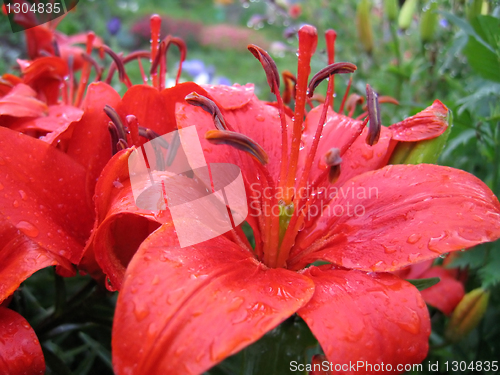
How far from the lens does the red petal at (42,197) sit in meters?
0.54

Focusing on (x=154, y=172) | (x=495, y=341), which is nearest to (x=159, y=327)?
(x=154, y=172)

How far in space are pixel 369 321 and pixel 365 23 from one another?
124 centimetres

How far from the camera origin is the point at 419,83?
5.87ft

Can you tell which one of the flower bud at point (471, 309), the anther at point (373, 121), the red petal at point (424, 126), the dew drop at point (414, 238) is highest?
the anther at point (373, 121)

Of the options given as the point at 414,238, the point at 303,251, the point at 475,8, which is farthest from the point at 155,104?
the point at 475,8

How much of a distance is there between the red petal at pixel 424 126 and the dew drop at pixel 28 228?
55cm

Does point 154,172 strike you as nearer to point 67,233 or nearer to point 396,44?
point 67,233

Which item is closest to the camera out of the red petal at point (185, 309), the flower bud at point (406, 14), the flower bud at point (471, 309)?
the red petal at point (185, 309)

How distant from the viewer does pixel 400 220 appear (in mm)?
596

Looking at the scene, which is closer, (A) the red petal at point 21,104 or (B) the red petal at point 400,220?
(B) the red petal at point 400,220

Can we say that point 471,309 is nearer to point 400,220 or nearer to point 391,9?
point 400,220

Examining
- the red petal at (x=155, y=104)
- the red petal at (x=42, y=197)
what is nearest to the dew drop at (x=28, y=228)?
the red petal at (x=42, y=197)

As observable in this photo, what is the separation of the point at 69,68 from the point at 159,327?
0.69m

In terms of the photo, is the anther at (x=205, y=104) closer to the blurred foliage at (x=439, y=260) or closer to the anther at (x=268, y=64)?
the anther at (x=268, y=64)
